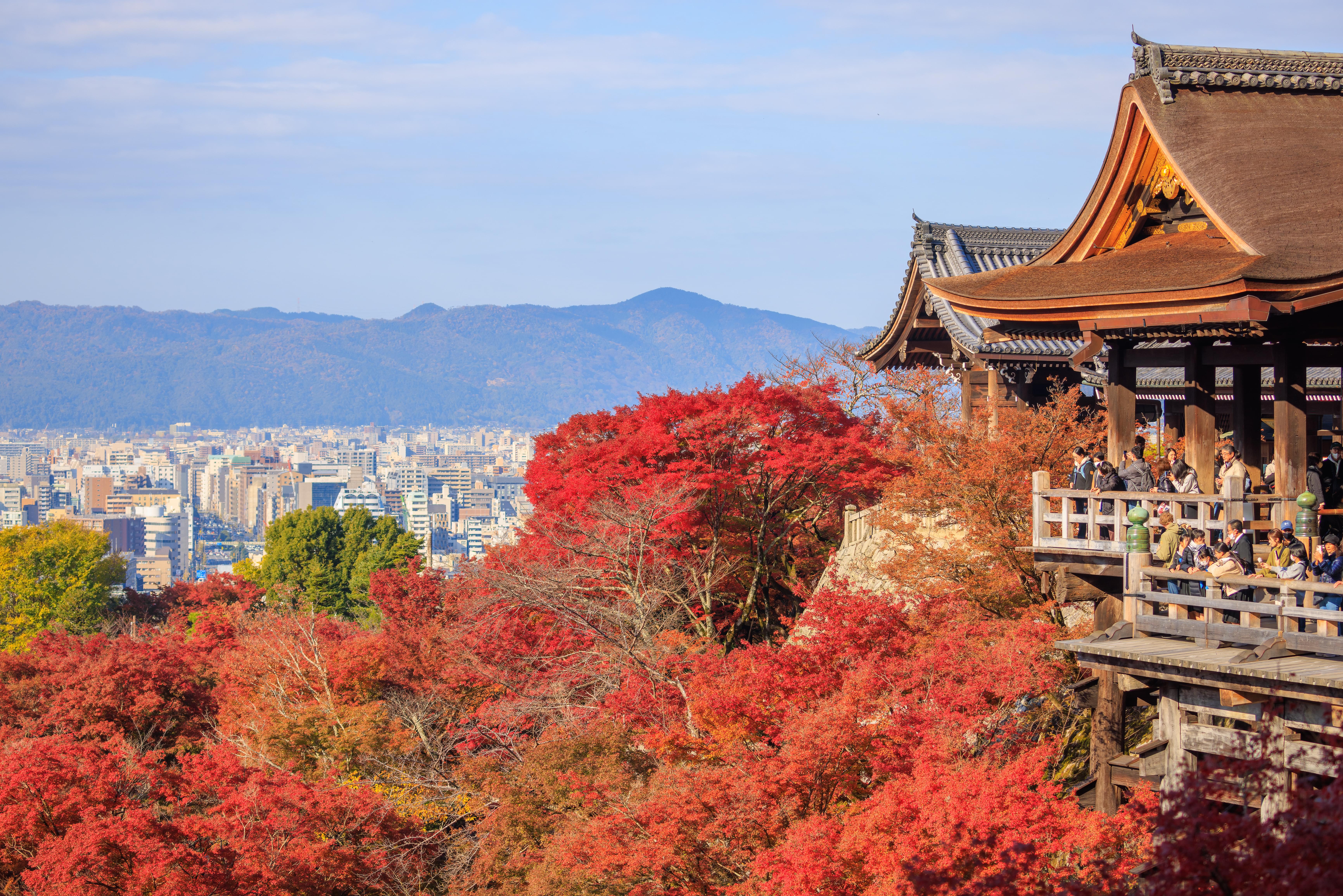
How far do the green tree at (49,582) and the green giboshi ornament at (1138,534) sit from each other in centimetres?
4581

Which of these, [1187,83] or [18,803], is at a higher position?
[1187,83]

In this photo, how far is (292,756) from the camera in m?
20.2

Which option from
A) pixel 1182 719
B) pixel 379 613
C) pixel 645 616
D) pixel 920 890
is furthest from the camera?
pixel 379 613

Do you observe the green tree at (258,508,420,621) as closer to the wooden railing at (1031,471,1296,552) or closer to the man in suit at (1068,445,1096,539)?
the man in suit at (1068,445,1096,539)

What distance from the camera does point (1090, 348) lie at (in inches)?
538

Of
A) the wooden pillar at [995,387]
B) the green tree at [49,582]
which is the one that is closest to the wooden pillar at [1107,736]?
the wooden pillar at [995,387]

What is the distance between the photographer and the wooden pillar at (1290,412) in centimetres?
1181

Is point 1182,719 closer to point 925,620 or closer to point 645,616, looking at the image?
point 925,620

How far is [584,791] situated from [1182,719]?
7029 mm

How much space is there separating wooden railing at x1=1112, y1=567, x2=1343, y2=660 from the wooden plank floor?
0.28 feet

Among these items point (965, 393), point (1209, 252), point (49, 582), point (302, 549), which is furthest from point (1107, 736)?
point (49, 582)

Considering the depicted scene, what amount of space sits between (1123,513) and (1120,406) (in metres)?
2.26

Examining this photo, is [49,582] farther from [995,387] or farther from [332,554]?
[995,387]

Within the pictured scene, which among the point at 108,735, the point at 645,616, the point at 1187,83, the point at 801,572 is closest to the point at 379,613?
the point at 108,735
